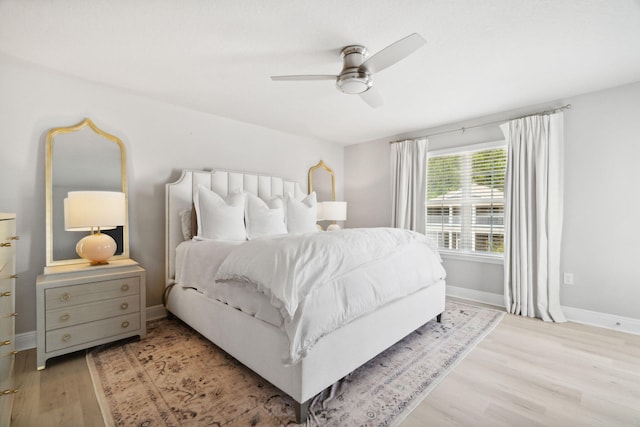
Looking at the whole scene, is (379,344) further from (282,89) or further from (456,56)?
(282,89)

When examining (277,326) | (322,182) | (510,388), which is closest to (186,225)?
(277,326)

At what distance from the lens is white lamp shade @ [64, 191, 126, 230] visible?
7.21 ft

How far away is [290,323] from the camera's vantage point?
144 centimetres

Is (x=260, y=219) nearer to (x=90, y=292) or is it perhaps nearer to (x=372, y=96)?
(x=90, y=292)

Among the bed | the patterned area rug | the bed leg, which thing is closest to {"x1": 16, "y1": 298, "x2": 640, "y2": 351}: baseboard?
the bed

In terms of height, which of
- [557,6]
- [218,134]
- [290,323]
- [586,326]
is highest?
[557,6]

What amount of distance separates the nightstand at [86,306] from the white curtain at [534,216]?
3846 mm

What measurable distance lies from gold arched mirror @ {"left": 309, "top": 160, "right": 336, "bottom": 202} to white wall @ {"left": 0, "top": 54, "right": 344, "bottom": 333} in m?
0.46

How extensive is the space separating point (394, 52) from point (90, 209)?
2.54 metres

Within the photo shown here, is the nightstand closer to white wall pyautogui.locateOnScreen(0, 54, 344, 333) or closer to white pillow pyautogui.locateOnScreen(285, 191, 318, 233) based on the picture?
white wall pyautogui.locateOnScreen(0, 54, 344, 333)

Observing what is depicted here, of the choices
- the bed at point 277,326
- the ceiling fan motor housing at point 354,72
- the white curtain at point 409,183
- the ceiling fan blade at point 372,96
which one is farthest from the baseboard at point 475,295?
the ceiling fan motor housing at point 354,72

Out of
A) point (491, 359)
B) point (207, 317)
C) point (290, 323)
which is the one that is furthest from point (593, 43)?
point (207, 317)

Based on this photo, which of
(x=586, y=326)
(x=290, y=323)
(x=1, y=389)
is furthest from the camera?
(x=586, y=326)

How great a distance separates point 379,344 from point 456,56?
2.28 metres
